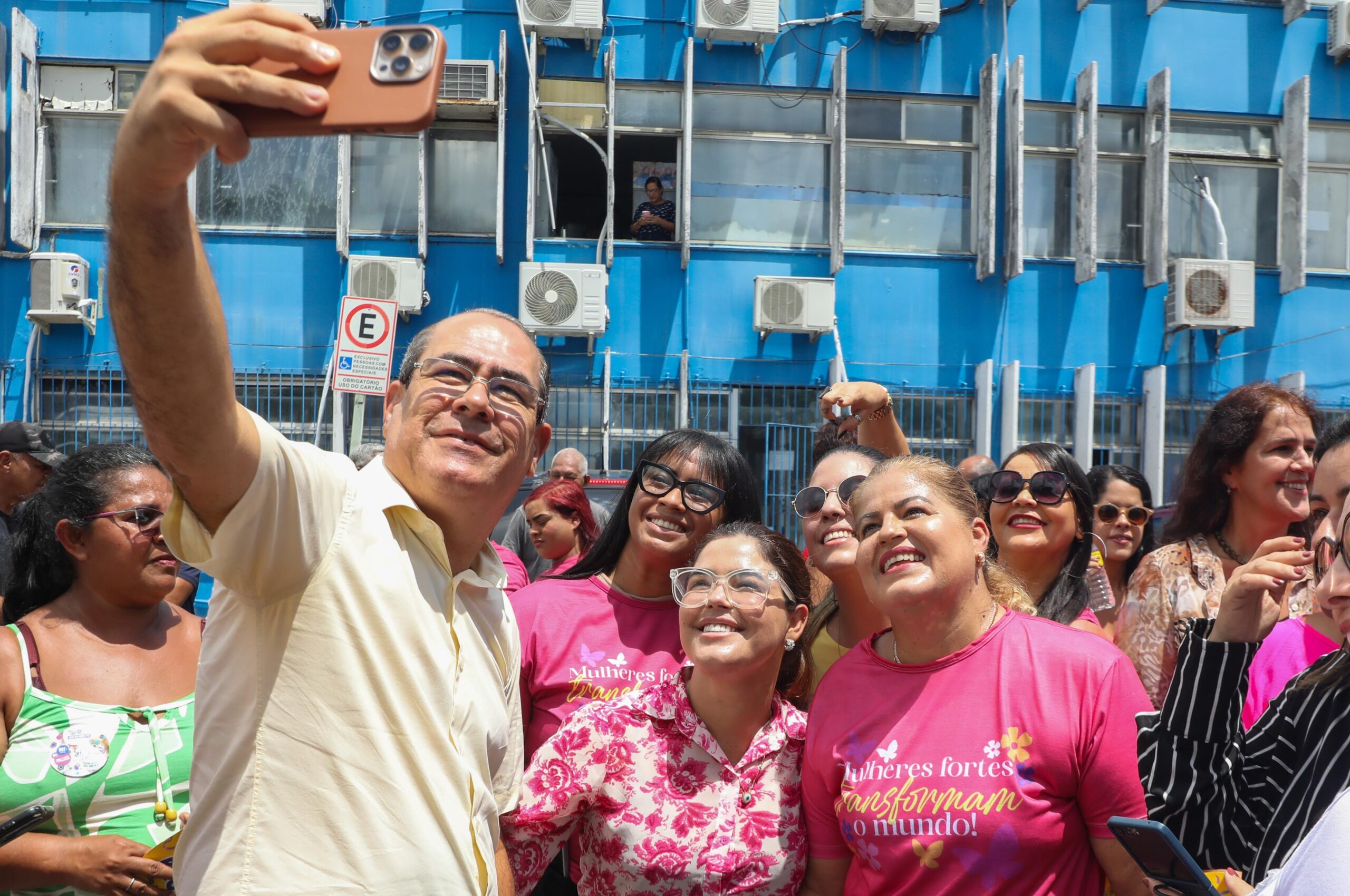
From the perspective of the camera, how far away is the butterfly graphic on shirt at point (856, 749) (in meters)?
2.86

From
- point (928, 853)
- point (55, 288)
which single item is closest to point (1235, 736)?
point (928, 853)

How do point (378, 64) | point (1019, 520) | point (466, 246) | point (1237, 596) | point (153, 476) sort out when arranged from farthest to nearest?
point (466, 246) → point (1019, 520) → point (153, 476) → point (1237, 596) → point (378, 64)

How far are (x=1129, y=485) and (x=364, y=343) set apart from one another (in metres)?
4.77

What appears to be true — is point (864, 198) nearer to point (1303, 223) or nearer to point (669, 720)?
point (1303, 223)

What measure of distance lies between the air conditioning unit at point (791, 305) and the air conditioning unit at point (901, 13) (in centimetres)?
314

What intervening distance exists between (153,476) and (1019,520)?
3131mm

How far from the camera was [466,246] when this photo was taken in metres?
13.1

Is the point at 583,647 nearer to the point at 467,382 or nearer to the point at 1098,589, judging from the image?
the point at 467,382

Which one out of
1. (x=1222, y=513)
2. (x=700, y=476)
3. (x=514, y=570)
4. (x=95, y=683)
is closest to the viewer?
(x=95, y=683)

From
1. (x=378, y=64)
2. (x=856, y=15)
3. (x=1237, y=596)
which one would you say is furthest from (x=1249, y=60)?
(x=378, y=64)

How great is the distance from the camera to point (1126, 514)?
5.46 metres

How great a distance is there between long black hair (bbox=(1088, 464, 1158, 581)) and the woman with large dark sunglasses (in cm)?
232

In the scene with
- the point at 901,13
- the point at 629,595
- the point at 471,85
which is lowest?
the point at 629,595

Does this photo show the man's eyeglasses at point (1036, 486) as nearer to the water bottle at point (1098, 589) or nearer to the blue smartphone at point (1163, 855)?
the water bottle at point (1098, 589)
